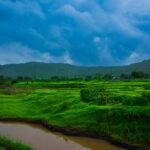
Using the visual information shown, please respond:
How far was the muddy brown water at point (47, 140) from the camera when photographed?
85.6 ft

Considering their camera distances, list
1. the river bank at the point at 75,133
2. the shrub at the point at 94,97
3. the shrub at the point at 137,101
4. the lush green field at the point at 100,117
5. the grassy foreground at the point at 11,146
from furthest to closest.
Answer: the shrub at the point at 94,97
the shrub at the point at 137,101
the lush green field at the point at 100,117
the river bank at the point at 75,133
the grassy foreground at the point at 11,146

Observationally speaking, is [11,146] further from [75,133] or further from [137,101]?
[137,101]

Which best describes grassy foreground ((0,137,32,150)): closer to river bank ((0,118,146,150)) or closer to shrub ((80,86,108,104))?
river bank ((0,118,146,150))

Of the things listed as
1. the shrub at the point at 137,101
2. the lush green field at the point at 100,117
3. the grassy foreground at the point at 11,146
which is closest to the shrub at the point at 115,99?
the lush green field at the point at 100,117

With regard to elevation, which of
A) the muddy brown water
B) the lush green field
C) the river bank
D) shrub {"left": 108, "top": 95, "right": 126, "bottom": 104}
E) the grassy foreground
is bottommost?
the muddy brown water

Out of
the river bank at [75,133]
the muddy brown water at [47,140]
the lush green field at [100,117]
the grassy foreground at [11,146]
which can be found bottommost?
Result: the muddy brown water at [47,140]

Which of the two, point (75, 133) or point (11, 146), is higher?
point (11, 146)

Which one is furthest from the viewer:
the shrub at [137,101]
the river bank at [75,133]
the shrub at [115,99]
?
the shrub at [115,99]

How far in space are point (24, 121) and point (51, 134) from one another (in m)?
6.99

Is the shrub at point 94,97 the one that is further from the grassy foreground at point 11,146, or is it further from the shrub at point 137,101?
the grassy foreground at point 11,146

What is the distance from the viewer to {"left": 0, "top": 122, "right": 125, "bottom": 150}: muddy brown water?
26094 millimetres

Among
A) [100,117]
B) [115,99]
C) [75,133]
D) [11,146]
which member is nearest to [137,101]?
[100,117]

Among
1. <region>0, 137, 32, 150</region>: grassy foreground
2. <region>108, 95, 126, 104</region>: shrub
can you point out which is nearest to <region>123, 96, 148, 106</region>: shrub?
<region>108, 95, 126, 104</region>: shrub

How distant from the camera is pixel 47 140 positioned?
2864 centimetres
